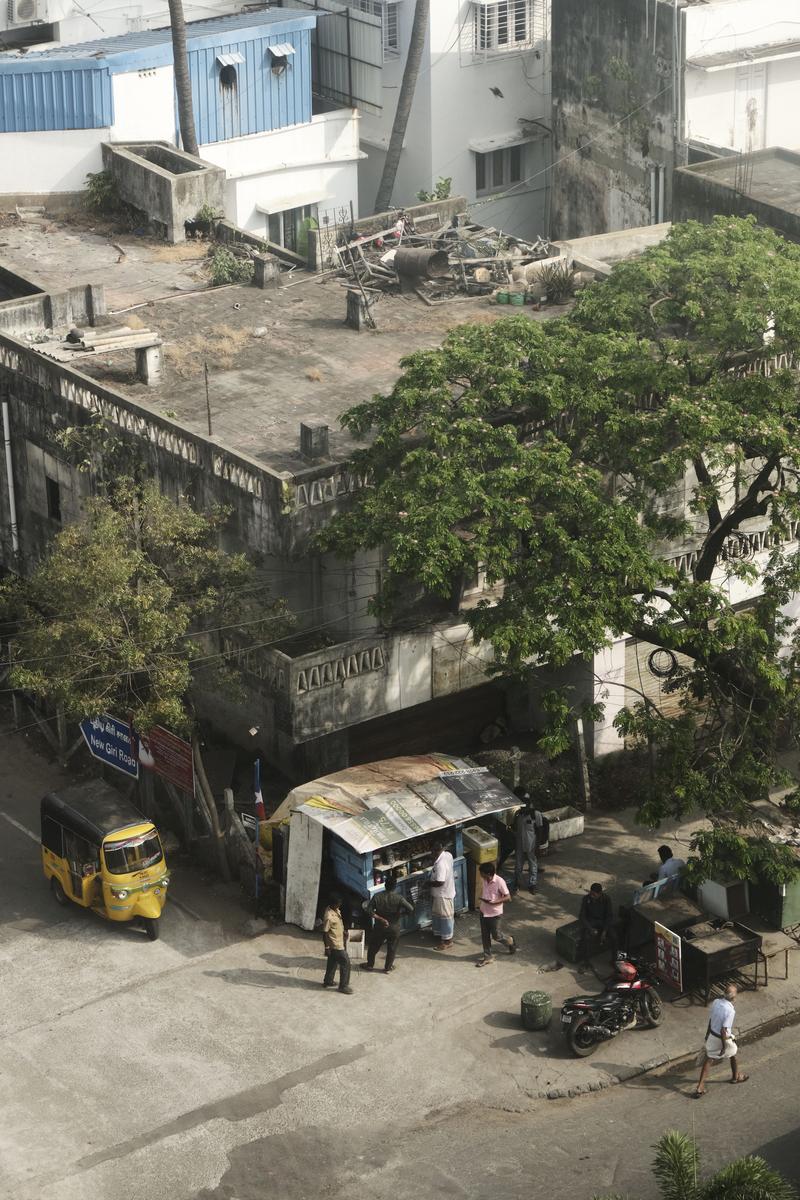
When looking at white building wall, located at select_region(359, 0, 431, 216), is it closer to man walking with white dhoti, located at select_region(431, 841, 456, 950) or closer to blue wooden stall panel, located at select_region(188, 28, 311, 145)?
blue wooden stall panel, located at select_region(188, 28, 311, 145)

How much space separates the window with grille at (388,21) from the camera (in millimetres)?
53281

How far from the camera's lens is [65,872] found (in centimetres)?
2931

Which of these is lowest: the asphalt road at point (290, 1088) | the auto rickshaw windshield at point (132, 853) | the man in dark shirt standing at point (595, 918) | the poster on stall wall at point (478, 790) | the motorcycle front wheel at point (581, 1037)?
the asphalt road at point (290, 1088)

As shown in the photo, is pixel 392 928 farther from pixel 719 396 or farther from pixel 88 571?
pixel 719 396

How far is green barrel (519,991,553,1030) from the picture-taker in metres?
26.6

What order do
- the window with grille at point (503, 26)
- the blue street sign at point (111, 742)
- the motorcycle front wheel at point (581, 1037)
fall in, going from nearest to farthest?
the motorcycle front wheel at point (581, 1037) < the blue street sign at point (111, 742) < the window with grille at point (503, 26)

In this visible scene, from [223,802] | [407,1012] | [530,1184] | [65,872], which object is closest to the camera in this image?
[530,1184]

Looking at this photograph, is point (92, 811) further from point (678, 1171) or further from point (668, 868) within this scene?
point (678, 1171)

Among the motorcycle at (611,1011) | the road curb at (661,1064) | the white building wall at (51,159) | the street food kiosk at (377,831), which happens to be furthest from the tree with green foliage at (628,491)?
the white building wall at (51,159)

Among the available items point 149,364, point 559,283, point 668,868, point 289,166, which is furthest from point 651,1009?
point 289,166

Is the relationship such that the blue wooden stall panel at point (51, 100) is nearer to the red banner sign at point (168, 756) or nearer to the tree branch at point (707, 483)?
the red banner sign at point (168, 756)

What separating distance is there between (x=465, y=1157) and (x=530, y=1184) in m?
0.96

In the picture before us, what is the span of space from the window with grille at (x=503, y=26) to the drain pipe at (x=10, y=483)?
23.8 m

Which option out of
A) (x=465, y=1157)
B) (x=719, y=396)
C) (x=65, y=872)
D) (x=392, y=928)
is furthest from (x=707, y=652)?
(x=65, y=872)
